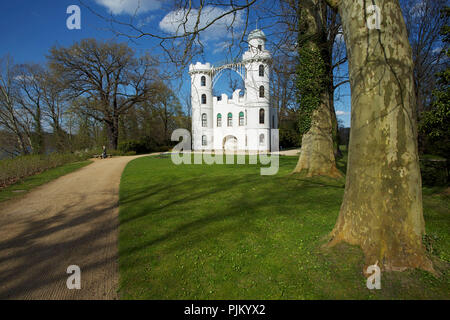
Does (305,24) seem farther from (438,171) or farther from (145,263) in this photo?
(145,263)

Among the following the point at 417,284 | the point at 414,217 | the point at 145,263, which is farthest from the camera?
the point at 145,263

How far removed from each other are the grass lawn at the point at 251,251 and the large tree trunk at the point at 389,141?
0.26 meters

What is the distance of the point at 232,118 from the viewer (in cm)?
3347

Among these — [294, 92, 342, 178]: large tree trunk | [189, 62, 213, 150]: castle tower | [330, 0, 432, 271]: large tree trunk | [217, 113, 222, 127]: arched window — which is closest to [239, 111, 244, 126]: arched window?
[217, 113, 222, 127]: arched window

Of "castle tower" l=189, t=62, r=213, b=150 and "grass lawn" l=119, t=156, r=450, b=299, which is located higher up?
"castle tower" l=189, t=62, r=213, b=150

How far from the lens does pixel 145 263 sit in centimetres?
340

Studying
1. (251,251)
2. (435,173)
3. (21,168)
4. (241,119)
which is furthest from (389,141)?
(241,119)

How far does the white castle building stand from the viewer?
3033 centimetres

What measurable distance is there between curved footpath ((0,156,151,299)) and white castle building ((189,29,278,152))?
990 inches

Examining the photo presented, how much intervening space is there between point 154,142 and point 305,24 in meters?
28.7

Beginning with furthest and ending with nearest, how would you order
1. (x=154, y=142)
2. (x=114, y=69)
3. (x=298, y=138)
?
(x=298, y=138), (x=154, y=142), (x=114, y=69)

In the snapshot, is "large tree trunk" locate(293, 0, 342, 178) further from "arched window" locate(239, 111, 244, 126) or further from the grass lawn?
"arched window" locate(239, 111, 244, 126)

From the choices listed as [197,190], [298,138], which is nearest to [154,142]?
[298,138]

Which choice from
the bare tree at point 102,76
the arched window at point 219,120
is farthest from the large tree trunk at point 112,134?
the arched window at point 219,120
